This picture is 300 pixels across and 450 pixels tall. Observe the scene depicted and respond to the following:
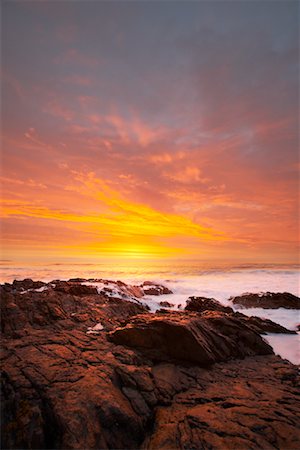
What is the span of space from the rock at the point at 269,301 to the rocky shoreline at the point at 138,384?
548 inches

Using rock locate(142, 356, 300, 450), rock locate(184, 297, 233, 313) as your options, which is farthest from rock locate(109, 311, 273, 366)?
rock locate(184, 297, 233, 313)

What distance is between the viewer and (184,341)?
30.1ft

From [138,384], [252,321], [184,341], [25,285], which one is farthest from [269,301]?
[25,285]

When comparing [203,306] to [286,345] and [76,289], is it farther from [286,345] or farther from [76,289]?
[76,289]

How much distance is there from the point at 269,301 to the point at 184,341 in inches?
759

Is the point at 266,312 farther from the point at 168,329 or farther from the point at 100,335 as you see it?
the point at 100,335

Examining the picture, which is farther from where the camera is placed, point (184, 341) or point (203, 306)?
point (203, 306)

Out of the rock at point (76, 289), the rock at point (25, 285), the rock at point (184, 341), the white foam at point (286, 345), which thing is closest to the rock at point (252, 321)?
the white foam at point (286, 345)

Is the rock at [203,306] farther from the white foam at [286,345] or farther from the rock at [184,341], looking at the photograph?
the rock at [184,341]

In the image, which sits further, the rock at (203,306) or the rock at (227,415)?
the rock at (203,306)

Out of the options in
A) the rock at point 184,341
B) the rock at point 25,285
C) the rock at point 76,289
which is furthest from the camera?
the rock at point 76,289

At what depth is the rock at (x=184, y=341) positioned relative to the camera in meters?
8.95

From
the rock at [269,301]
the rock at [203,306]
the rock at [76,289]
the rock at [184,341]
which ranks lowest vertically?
the rock at [269,301]

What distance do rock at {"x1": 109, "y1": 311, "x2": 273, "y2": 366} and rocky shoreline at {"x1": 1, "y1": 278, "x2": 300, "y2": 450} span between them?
0.04 meters
